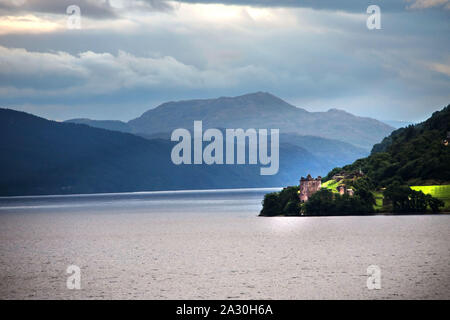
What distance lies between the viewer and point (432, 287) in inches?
2613

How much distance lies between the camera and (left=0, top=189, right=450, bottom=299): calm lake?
67.2m

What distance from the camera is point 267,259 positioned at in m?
97.2

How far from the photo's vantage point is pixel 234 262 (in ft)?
309

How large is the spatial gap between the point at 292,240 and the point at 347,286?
6225 centimetres

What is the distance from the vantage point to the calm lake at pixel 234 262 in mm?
67250
